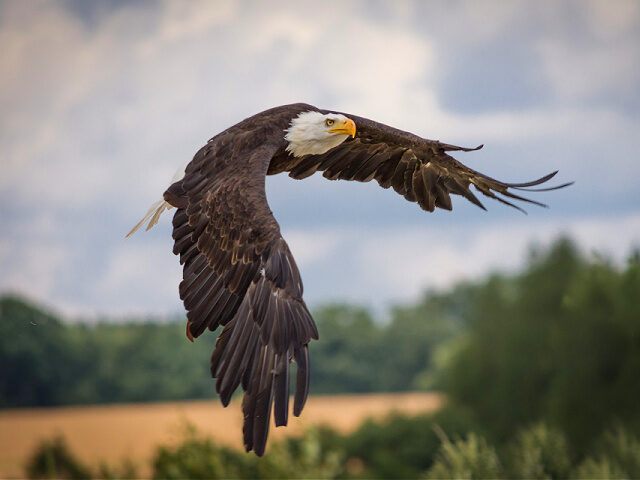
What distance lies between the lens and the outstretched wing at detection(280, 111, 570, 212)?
7793mm

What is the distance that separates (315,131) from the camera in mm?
6887

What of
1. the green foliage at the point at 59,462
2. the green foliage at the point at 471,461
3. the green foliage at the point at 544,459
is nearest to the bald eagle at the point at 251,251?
the green foliage at the point at 471,461

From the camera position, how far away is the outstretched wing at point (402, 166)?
7.79 meters

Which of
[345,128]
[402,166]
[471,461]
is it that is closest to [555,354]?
[471,461]

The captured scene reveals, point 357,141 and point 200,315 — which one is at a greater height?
point 357,141

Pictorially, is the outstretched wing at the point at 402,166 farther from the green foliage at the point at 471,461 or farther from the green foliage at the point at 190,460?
the green foliage at the point at 190,460

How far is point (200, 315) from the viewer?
5574mm

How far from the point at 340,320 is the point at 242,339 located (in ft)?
162

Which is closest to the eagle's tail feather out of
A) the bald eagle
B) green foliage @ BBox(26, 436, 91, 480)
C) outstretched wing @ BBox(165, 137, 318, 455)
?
the bald eagle

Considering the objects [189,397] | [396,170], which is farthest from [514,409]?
[396,170]

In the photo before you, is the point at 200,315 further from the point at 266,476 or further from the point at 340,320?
the point at 340,320

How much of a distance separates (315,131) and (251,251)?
1461 millimetres

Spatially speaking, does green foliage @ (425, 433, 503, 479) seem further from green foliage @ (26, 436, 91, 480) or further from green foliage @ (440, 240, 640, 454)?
green foliage @ (26, 436, 91, 480)

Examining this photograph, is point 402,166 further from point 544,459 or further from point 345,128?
point 544,459
